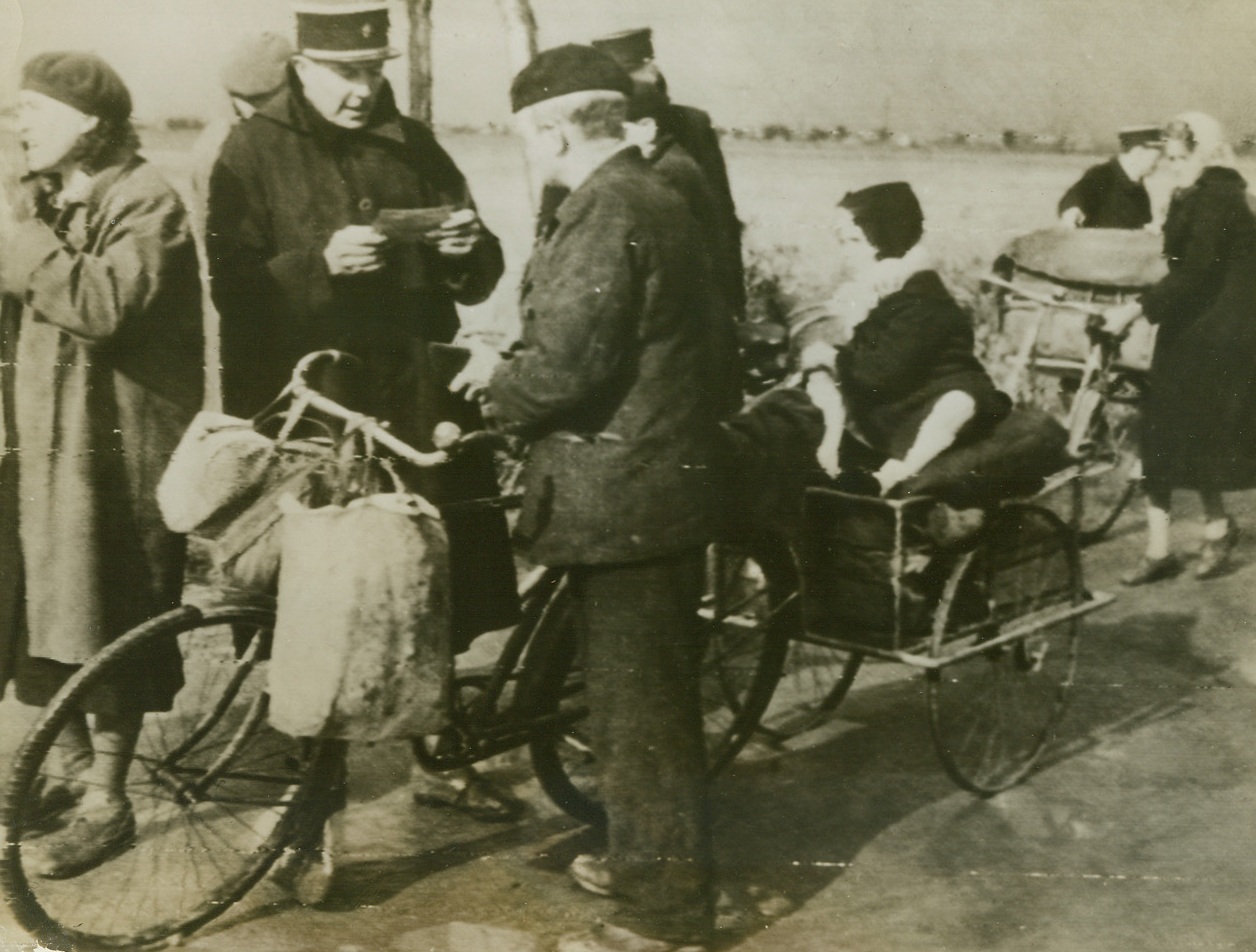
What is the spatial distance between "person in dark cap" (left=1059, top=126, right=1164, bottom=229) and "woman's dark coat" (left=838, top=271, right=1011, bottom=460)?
1.48ft

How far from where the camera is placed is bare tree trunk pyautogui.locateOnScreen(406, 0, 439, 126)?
361 centimetres

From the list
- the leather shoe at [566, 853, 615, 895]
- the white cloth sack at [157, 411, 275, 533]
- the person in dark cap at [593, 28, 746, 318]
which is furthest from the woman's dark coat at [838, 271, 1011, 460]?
the white cloth sack at [157, 411, 275, 533]

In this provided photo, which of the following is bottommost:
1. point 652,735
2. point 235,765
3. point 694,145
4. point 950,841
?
point 950,841

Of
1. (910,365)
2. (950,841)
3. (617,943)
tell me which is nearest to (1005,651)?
(950,841)

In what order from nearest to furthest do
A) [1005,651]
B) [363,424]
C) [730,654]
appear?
1. [363,424]
2. [730,654]
3. [1005,651]

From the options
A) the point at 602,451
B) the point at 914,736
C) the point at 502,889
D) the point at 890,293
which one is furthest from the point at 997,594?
the point at 502,889

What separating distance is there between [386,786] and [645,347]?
1.68 metres

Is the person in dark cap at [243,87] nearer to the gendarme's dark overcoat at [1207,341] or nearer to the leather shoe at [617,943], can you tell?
the leather shoe at [617,943]

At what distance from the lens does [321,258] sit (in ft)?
11.7

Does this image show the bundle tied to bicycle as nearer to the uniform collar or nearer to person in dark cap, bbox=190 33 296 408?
person in dark cap, bbox=190 33 296 408

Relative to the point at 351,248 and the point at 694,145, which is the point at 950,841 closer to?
the point at 694,145

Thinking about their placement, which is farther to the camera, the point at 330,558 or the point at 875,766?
the point at 875,766

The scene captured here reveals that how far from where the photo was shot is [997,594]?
4.04 metres

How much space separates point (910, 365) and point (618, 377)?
90 centimetres
